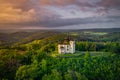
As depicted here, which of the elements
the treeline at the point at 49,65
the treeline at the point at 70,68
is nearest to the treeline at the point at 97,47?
the treeline at the point at 49,65

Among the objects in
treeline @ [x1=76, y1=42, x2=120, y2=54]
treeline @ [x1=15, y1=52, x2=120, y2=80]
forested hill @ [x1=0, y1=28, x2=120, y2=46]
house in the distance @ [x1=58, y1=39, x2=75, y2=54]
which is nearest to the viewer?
treeline @ [x1=15, y1=52, x2=120, y2=80]

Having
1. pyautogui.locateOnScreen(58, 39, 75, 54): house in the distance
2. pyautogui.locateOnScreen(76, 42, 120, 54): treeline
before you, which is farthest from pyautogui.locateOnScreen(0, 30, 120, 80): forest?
pyautogui.locateOnScreen(58, 39, 75, 54): house in the distance

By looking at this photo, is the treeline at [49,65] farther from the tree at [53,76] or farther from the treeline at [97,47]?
the treeline at [97,47]

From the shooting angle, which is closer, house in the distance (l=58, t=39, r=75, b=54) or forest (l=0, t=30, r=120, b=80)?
forest (l=0, t=30, r=120, b=80)

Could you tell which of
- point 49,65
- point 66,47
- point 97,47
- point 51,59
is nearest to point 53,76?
point 49,65

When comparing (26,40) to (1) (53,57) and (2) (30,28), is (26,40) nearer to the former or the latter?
(2) (30,28)

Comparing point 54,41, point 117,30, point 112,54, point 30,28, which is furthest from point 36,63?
point 117,30

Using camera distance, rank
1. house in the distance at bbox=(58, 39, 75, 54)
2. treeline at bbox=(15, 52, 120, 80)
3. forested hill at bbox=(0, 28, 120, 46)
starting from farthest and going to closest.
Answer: forested hill at bbox=(0, 28, 120, 46)
house in the distance at bbox=(58, 39, 75, 54)
treeline at bbox=(15, 52, 120, 80)

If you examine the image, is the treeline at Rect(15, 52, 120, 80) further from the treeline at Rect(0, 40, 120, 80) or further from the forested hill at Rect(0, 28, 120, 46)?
the forested hill at Rect(0, 28, 120, 46)

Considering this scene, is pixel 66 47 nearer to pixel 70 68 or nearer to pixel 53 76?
pixel 70 68
